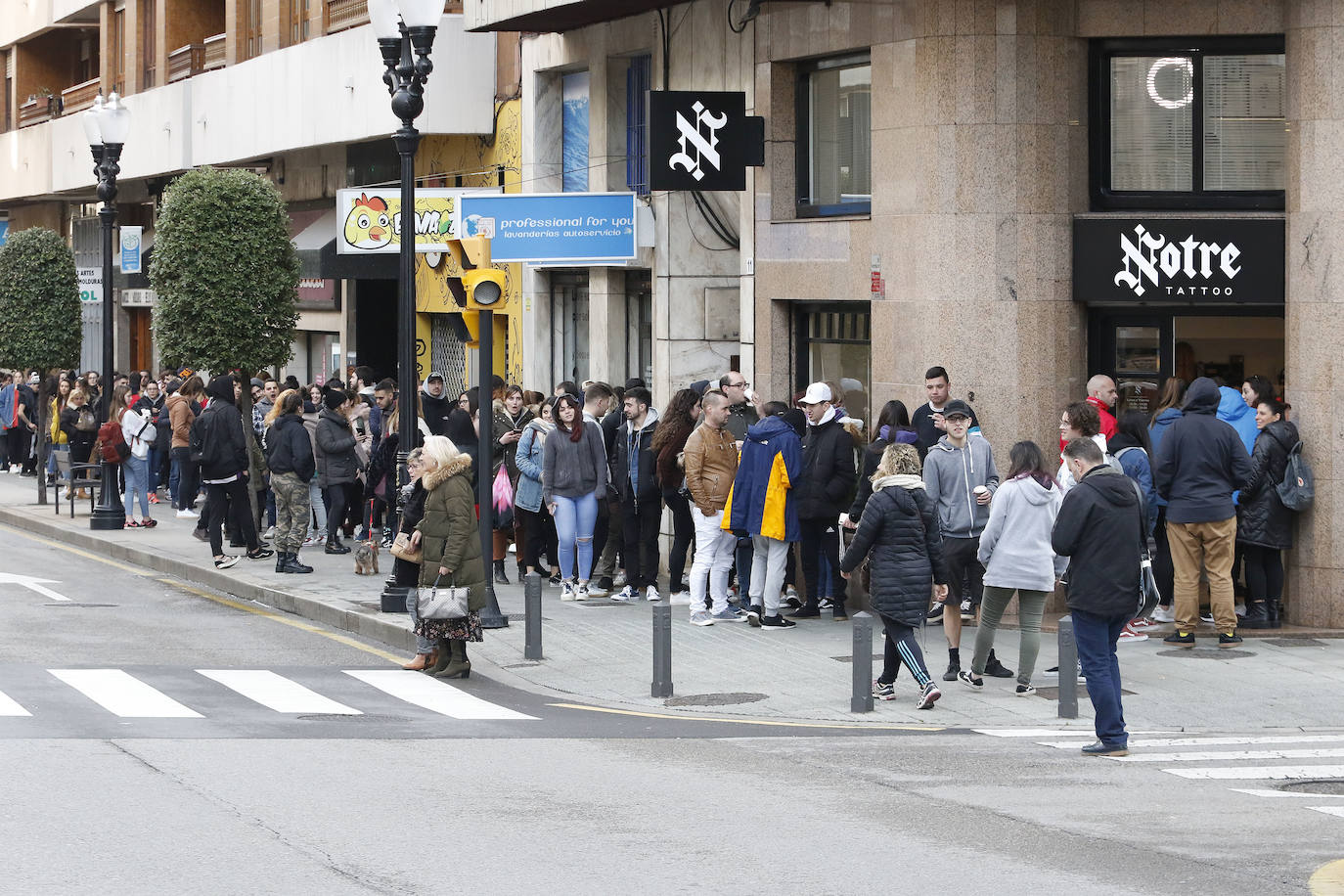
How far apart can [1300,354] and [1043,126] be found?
2.85 m

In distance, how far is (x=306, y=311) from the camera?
110 feet

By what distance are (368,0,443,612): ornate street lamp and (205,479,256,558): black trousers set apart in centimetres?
410

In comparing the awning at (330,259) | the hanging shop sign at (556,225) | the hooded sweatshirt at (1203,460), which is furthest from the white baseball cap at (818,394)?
the awning at (330,259)

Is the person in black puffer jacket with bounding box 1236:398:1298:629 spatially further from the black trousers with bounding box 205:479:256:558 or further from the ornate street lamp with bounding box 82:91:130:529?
the ornate street lamp with bounding box 82:91:130:529

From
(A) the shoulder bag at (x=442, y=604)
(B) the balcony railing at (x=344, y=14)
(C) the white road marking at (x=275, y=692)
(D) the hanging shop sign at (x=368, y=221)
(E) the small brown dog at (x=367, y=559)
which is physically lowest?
(C) the white road marking at (x=275, y=692)

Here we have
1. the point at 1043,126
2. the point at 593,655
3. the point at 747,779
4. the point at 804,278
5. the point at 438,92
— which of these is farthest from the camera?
the point at 438,92

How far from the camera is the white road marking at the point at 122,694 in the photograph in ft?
39.4

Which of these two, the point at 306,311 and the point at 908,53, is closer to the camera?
the point at 908,53

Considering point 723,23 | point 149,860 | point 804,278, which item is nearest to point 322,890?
point 149,860

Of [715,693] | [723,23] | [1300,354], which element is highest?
[723,23]

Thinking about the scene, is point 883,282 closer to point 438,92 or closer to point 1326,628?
point 1326,628

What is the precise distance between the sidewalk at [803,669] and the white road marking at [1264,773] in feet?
4.53

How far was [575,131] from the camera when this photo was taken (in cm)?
2370

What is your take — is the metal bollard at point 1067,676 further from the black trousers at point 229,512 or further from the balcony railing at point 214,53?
the balcony railing at point 214,53
